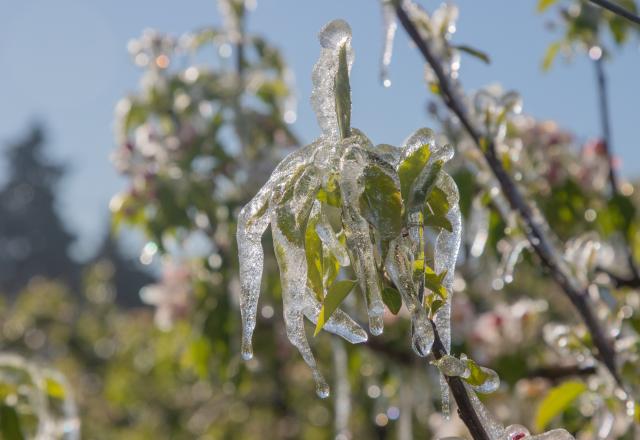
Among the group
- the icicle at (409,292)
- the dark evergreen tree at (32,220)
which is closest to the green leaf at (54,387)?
the icicle at (409,292)

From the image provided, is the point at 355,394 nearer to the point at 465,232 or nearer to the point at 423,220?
the point at 465,232

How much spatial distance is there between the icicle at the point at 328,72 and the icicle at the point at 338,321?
0.37 ft

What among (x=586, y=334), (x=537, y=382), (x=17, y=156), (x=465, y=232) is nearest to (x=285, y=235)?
(x=586, y=334)

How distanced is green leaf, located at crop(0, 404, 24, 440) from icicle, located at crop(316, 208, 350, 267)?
0.65 m

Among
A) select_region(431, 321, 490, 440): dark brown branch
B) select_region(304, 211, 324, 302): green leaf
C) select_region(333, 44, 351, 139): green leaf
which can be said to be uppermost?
select_region(333, 44, 351, 139): green leaf

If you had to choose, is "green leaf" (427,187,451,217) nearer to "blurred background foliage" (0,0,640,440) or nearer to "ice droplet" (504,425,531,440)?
"ice droplet" (504,425,531,440)

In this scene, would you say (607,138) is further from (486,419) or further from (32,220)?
(32,220)

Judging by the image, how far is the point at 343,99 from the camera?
546 mm

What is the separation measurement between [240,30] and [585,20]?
1.20m

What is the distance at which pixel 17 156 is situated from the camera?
100 ft

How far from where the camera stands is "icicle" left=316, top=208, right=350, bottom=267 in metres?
0.57

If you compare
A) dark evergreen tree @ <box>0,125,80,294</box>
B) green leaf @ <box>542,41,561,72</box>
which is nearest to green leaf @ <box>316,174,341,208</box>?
green leaf @ <box>542,41,561,72</box>

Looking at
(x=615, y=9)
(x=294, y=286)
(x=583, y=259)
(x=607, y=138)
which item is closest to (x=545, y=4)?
(x=607, y=138)

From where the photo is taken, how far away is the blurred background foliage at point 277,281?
1396mm
